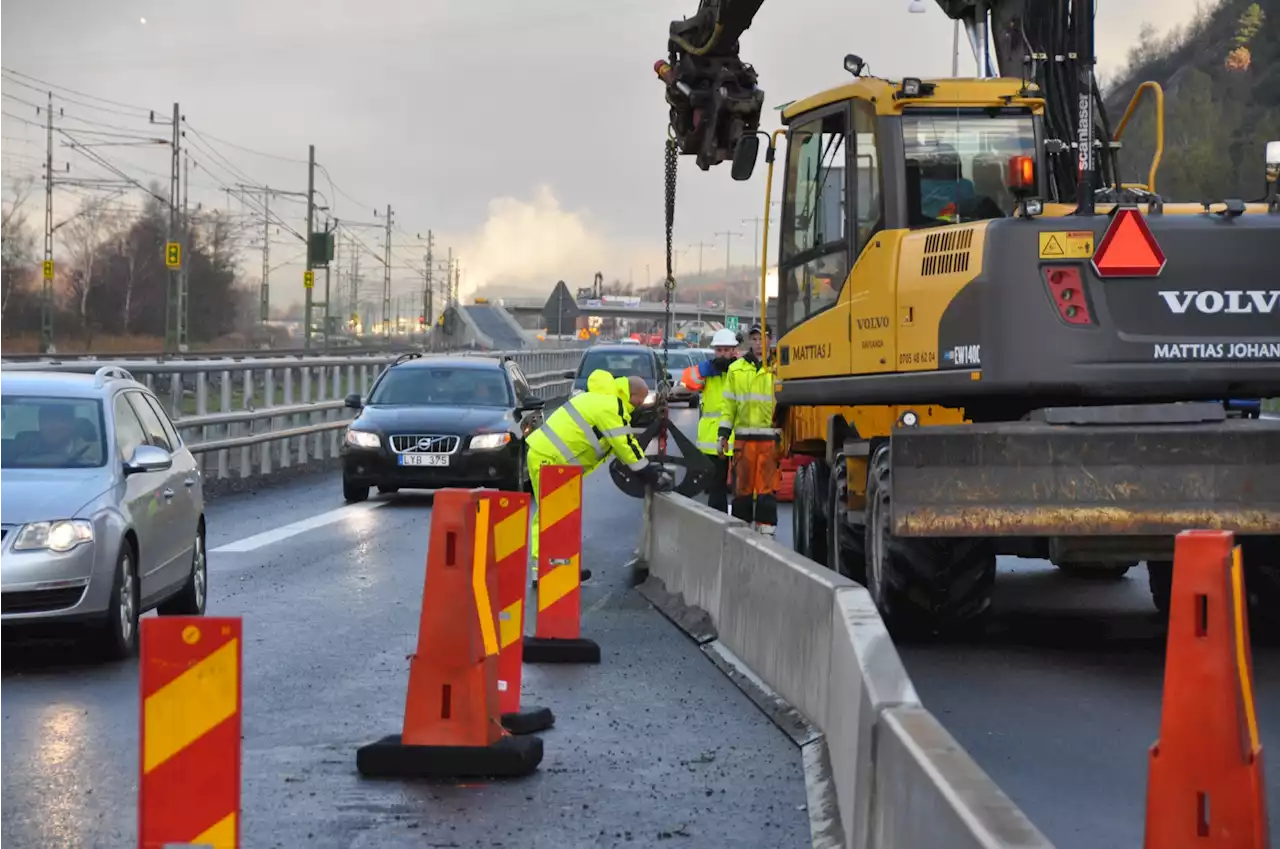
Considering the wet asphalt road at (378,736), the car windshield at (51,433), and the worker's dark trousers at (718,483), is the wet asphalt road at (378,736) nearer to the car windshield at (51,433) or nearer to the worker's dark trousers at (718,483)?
the car windshield at (51,433)

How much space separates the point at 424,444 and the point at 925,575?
11.3 m

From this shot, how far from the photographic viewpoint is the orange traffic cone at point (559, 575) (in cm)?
1090

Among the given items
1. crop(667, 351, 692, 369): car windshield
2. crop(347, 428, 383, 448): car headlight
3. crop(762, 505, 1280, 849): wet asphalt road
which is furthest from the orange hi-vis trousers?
crop(667, 351, 692, 369): car windshield

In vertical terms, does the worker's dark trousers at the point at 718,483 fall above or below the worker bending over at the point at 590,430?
below

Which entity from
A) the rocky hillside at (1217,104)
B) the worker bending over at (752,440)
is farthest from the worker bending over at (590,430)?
the rocky hillside at (1217,104)

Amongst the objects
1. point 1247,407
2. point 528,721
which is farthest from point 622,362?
point 528,721

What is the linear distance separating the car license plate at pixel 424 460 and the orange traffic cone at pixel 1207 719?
652 inches

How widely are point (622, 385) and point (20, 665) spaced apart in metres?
4.91

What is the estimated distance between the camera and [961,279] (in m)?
11.4

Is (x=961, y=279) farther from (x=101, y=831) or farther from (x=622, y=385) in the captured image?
(x=101, y=831)

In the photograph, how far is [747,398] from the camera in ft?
60.6

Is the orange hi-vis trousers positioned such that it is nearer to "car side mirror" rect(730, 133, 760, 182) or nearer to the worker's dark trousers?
the worker's dark trousers

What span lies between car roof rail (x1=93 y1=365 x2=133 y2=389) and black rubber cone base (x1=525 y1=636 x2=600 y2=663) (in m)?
2.91

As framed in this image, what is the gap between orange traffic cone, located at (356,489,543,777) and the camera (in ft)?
24.6
